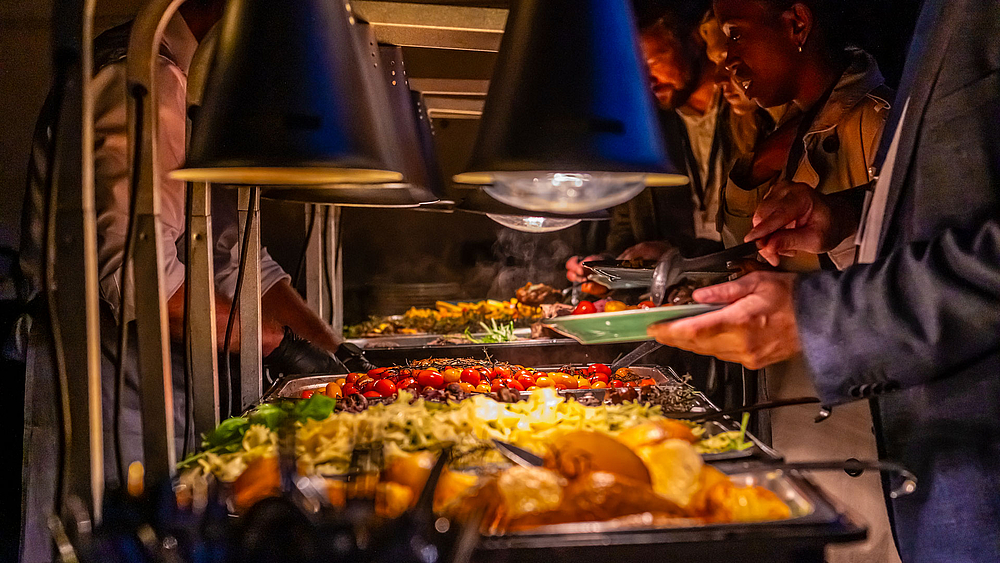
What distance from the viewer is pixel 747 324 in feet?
4.61

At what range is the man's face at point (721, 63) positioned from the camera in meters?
3.47

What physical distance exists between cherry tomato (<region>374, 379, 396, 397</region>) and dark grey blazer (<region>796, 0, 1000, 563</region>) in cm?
134

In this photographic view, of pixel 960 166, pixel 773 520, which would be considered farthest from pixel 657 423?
pixel 960 166

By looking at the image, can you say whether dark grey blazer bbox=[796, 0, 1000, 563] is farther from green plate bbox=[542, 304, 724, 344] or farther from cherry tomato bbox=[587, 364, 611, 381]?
cherry tomato bbox=[587, 364, 611, 381]

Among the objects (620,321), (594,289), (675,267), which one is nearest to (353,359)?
(675,267)

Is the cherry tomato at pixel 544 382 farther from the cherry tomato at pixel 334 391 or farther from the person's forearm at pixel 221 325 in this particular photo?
the person's forearm at pixel 221 325

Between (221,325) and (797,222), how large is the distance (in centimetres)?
222

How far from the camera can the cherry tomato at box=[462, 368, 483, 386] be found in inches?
93.7

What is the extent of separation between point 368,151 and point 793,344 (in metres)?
0.99

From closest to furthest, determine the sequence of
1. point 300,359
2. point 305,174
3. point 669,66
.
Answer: point 305,174 → point 300,359 → point 669,66

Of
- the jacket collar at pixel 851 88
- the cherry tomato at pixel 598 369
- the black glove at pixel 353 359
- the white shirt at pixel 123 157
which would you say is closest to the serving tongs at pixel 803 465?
the cherry tomato at pixel 598 369

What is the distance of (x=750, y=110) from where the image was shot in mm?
3592

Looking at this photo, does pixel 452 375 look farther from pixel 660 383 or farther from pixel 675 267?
pixel 675 267

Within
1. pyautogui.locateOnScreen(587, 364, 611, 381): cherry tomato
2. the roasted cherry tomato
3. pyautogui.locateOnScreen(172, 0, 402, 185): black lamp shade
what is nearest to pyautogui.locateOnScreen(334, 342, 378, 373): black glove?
pyautogui.locateOnScreen(587, 364, 611, 381): cherry tomato
